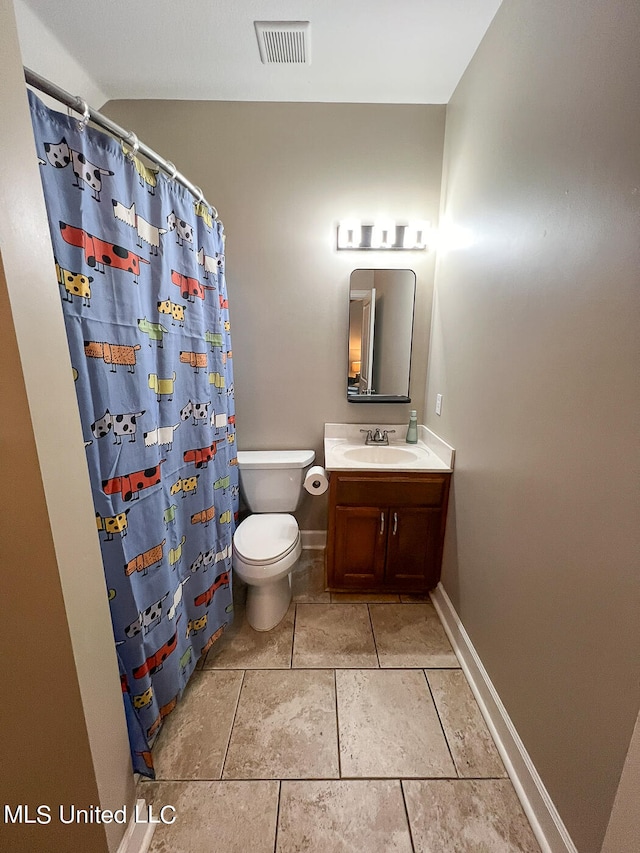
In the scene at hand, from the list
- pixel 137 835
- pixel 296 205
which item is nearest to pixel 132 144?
pixel 296 205

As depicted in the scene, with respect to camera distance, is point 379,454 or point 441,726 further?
point 379,454

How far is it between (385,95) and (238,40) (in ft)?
2.52

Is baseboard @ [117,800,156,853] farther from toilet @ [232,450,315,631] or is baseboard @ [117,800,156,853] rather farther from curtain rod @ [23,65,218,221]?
curtain rod @ [23,65,218,221]

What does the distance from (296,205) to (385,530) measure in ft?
6.24

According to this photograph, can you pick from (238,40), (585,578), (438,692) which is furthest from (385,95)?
(438,692)

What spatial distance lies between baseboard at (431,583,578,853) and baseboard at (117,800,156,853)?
115cm

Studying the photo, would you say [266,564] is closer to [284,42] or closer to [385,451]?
[385,451]

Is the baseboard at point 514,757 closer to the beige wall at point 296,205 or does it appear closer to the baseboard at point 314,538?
the baseboard at point 314,538

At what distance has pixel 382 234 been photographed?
196 centimetres

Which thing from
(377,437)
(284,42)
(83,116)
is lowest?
(377,437)

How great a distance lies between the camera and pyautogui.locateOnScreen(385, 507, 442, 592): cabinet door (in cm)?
183

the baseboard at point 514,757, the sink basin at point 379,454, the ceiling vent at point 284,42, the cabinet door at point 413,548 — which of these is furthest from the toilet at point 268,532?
the ceiling vent at point 284,42

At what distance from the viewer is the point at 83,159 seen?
0.88 meters

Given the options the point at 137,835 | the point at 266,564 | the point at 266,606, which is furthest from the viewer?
the point at 266,606
